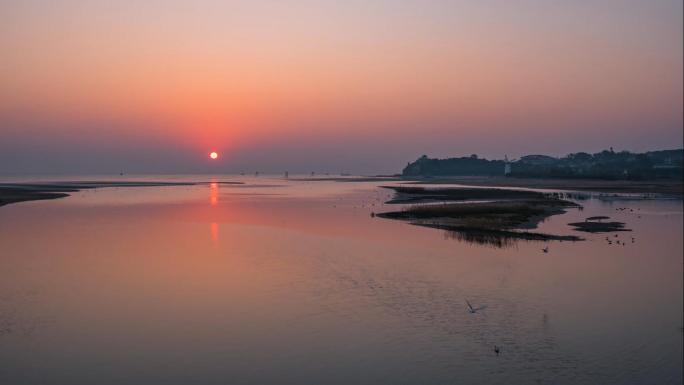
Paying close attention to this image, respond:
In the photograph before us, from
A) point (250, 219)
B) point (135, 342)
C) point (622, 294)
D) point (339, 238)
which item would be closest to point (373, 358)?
point (135, 342)

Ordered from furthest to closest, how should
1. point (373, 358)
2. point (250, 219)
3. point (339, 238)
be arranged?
point (250, 219)
point (339, 238)
point (373, 358)

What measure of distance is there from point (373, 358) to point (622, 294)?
15.2 meters

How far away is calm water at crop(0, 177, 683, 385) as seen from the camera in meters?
16.4

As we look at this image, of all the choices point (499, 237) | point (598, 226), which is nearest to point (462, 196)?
point (598, 226)

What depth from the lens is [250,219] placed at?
63.7 meters

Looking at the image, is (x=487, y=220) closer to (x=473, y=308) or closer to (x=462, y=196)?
(x=473, y=308)

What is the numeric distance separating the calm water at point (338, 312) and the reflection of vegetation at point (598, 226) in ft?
18.9

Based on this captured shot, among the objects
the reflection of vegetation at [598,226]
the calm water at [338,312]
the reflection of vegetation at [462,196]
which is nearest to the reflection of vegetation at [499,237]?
the calm water at [338,312]

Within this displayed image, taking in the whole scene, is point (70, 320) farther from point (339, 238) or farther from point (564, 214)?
point (564, 214)

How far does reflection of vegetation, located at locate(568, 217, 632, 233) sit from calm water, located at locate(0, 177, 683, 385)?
5.75m

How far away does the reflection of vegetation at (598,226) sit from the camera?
48.4 meters

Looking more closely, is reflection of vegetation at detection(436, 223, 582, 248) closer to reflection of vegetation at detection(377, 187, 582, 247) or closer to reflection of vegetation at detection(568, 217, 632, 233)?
reflection of vegetation at detection(377, 187, 582, 247)

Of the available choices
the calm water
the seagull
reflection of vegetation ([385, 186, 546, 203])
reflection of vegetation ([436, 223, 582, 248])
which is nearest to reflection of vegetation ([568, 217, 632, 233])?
reflection of vegetation ([436, 223, 582, 248])

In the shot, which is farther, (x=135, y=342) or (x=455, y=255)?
(x=455, y=255)
